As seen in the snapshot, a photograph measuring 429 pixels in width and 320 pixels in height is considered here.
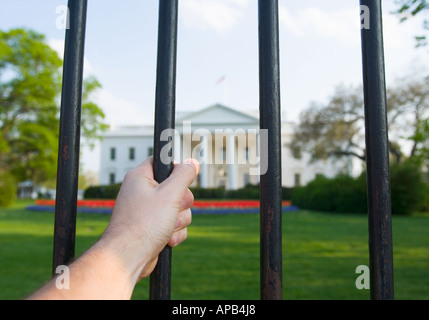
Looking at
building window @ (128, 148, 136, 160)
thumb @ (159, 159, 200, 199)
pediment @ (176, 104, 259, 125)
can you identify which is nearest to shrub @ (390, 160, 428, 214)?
thumb @ (159, 159, 200, 199)

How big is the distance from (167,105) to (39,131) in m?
24.1

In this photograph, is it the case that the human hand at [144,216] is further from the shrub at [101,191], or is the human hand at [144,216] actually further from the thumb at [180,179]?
the shrub at [101,191]

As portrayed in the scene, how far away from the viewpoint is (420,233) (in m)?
8.45

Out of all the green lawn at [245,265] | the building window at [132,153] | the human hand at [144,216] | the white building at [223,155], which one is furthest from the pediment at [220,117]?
the human hand at [144,216]

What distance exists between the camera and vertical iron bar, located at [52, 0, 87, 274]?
0.81 meters

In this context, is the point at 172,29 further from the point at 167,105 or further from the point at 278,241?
the point at 278,241

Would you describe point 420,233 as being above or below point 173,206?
below

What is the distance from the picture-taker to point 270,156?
2.62 feet

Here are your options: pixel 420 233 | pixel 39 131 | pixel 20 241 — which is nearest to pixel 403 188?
pixel 420 233

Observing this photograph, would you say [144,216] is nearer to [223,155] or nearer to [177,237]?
[177,237]

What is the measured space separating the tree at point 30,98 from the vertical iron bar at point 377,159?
23.0 meters

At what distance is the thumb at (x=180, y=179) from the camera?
80 centimetres

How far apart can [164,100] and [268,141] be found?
26cm

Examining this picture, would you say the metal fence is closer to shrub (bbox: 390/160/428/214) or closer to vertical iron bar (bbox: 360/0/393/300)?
vertical iron bar (bbox: 360/0/393/300)
